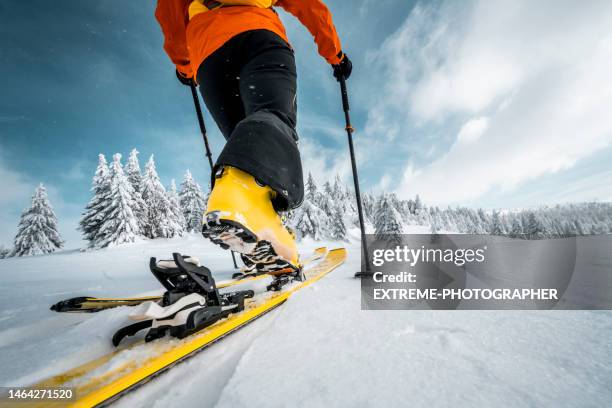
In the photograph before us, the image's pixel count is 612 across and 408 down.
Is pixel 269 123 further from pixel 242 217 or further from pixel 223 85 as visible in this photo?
pixel 223 85

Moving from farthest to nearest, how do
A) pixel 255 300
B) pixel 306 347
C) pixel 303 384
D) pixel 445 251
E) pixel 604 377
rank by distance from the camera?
1. pixel 445 251
2. pixel 255 300
3. pixel 306 347
4. pixel 303 384
5. pixel 604 377

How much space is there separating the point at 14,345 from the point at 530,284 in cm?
236

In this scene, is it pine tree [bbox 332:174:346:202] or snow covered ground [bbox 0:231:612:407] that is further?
pine tree [bbox 332:174:346:202]

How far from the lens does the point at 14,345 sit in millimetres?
1103

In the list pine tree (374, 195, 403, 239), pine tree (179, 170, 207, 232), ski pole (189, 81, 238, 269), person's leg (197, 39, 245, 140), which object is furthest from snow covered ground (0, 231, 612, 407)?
pine tree (179, 170, 207, 232)

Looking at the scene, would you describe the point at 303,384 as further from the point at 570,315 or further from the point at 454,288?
the point at 454,288

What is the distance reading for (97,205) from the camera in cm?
2183

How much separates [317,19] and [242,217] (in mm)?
1470

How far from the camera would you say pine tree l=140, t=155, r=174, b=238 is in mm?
25531

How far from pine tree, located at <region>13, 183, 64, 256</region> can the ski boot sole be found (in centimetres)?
3380

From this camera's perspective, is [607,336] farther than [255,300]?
No

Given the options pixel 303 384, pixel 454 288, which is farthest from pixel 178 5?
pixel 454 288

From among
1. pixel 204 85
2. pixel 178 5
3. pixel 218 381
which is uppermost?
pixel 178 5

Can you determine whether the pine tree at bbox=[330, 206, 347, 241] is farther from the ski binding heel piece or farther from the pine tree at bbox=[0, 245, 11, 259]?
the pine tree at bbox=[0, 245, 11, 259]
